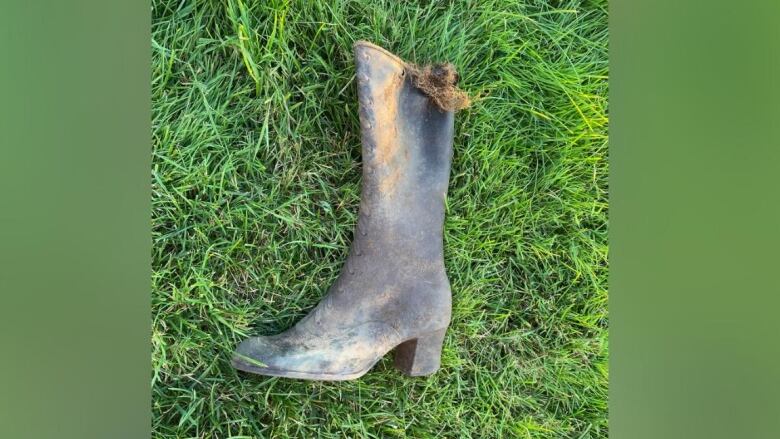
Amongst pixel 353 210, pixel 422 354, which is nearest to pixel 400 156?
pixel 353 210

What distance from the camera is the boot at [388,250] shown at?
37.6 inches

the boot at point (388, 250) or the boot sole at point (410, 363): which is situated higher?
the boot at point (388, 250)

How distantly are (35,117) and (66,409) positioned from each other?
0.35 m

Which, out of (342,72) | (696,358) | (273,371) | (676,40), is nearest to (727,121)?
(676,40)

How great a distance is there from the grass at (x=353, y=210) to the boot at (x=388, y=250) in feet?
0.20

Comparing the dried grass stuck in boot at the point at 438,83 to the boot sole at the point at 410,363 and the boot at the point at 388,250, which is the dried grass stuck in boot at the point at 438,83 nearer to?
the boot at the point at 388,250

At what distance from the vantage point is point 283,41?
3.34 ft

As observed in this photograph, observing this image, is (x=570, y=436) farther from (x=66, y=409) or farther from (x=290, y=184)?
(x=66, y=409)

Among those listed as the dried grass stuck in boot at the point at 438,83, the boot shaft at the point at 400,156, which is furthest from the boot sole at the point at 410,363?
the dried grass stuck in boot at the point at 438,83

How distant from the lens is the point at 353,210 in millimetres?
1031

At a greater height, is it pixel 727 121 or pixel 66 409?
pixel 727 121

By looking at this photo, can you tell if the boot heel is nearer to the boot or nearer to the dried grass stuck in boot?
the boot

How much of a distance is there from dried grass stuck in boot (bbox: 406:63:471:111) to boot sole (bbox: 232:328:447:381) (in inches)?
16.2

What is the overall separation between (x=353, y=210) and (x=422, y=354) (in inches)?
11.6
